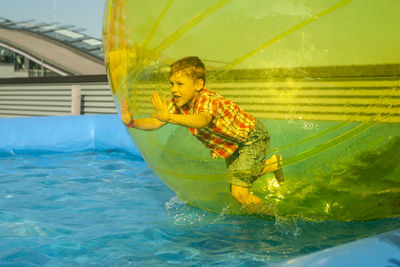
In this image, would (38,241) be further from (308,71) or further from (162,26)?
(308,71)

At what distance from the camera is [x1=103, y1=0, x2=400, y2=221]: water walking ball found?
1964 millimetres

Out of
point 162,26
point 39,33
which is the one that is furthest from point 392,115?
point 39,33

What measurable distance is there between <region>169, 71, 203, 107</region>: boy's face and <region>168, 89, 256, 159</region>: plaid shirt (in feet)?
0.07

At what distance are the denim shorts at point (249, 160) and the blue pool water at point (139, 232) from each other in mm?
338

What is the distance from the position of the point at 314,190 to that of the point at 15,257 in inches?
54.1

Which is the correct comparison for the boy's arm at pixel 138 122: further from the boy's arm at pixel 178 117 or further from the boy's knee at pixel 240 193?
the boy's knee at pixel 240 193

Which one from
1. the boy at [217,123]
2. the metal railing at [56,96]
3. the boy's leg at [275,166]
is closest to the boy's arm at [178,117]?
the boy at [217,123]

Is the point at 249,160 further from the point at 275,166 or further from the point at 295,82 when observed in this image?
the point at 295,82

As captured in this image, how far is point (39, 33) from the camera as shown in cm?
2873

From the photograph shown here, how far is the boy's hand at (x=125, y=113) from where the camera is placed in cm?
248

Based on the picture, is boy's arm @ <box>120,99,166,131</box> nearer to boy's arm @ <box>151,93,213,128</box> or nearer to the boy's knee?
boy's arm @ <box>151,93,213,128</box>

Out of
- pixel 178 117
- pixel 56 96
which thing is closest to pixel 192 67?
pixel 178 117

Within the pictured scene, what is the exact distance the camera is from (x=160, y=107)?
224cm

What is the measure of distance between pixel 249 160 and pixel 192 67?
48cm
